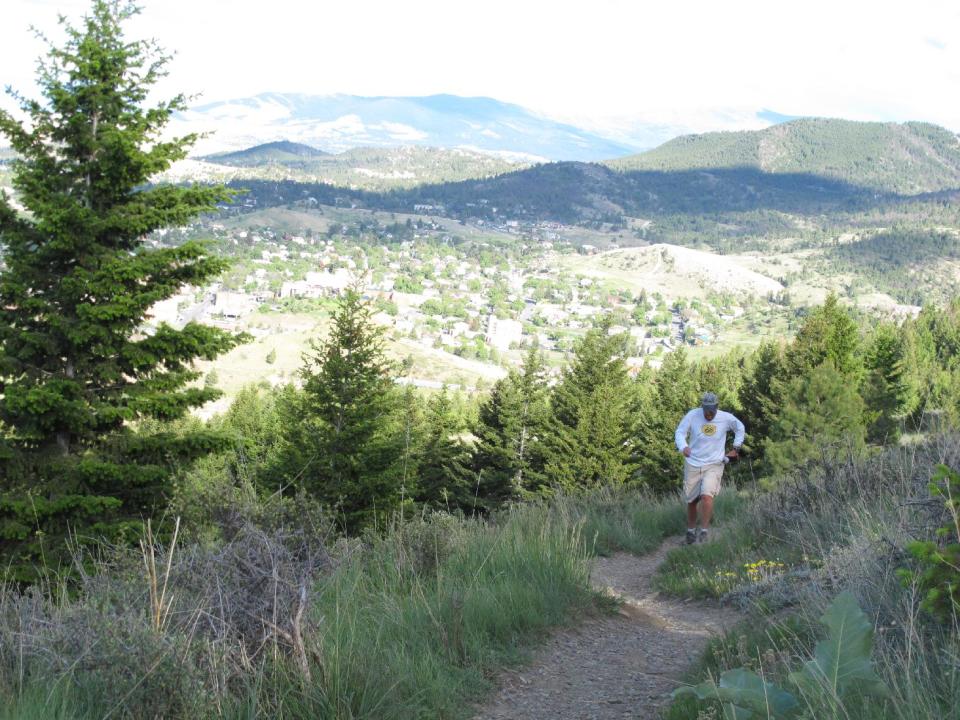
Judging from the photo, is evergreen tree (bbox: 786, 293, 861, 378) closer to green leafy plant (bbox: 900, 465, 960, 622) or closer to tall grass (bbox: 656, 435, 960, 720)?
tall grass (bbox: 656, 435, 960, 720)

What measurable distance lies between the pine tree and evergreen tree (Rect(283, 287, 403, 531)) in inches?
253

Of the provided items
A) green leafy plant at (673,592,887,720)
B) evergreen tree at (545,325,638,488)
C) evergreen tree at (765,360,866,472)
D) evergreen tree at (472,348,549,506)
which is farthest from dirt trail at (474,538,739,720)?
evergreen tree at (472,348,549,506)

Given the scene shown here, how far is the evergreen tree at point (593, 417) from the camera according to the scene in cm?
3034

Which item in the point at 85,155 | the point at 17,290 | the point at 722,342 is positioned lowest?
the point at 722,342

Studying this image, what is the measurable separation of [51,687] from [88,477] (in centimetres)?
793

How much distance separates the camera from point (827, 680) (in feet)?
7.06

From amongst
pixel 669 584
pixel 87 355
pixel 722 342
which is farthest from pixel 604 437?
pixel 722 342

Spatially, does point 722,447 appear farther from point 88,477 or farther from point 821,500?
point 88,477

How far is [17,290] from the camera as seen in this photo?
974 cm

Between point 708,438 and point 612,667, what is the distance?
422 cm

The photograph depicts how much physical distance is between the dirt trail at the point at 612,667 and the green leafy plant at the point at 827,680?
1080 millimetres

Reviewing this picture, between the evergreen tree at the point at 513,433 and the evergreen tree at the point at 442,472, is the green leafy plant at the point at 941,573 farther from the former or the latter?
the evergreen tree at the point at 513,433

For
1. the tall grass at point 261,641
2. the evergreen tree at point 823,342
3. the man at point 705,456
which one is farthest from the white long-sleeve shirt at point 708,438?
the evergreen tree at point 823,342

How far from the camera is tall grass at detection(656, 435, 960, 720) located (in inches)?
90.5
